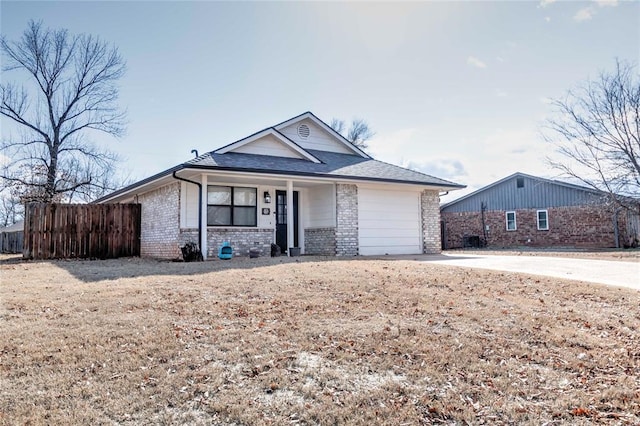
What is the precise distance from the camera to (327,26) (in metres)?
12.0

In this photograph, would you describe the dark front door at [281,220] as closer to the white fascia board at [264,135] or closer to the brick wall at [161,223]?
the white fascia board at [264,135]

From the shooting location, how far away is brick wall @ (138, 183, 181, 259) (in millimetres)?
12969

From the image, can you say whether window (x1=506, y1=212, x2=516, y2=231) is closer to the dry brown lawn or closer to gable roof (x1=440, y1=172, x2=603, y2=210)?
gable roof (x1=440, y1=172, x2=603, y2=210)

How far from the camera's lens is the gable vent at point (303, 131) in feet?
58.0

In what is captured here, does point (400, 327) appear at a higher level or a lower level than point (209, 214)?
lower

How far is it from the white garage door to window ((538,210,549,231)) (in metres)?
11.8

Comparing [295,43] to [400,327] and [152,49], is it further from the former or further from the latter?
[400,327]

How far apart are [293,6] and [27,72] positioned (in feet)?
66.1

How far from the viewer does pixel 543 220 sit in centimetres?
2434

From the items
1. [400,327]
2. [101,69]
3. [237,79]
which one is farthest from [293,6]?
[101,69]

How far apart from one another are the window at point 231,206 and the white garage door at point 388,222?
11.7 feet

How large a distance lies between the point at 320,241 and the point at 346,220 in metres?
1.16

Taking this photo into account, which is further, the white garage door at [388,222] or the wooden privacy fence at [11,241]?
the wooden privacy fence at [11,241]

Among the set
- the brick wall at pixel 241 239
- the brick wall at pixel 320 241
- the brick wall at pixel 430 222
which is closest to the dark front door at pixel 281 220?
the brick wall at pixel 241 239
